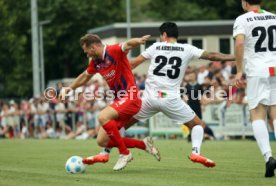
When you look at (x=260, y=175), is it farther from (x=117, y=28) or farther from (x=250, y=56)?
(x=117, y=28)

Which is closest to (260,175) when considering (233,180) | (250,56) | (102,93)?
(233,180)

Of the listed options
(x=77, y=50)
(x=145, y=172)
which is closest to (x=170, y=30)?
(x=145, y=172)

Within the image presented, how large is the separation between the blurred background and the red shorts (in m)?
10.4

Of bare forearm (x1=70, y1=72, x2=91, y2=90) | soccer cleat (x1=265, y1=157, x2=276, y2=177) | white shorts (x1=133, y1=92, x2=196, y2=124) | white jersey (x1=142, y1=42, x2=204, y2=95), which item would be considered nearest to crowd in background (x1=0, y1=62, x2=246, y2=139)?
bare forearm (x1=70, y1=72, x2=91, y2=90)

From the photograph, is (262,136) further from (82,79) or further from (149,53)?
(82,79)

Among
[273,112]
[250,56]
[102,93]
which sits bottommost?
[102,93]

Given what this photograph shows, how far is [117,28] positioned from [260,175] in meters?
36.3

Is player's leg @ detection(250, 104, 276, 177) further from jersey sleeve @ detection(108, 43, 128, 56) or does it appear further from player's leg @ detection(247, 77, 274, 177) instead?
jersey sleeve @ detection(108, 43, 128, 56)

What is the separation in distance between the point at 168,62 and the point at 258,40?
2.10m

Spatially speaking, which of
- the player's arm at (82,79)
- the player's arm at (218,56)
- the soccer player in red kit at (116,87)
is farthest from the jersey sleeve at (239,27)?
the player's arm at (82,79)

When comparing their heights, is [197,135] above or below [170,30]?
below

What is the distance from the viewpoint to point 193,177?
11773 mm

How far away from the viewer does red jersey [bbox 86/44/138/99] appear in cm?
1296

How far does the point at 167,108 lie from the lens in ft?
43.6
